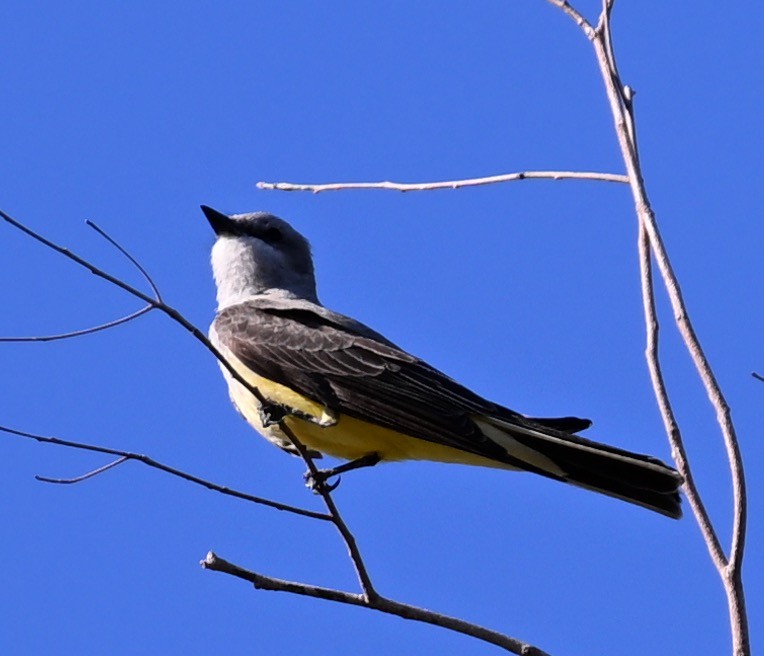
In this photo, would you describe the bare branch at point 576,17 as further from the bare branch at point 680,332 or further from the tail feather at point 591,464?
the tail feather at point 591,464

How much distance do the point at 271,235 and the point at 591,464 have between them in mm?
3741

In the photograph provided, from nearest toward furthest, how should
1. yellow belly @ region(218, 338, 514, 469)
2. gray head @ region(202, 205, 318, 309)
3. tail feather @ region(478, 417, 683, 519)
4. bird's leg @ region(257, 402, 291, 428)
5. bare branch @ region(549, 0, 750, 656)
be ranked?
bare branch @ region(549, 0, 750, 656) < tail feather @ region(478, 417, 683, 519) < bird's leg @ region(257, 402, 291, 428) < yellow belly @ region(218, 338, 514, 469) < gray head @ region(202, 205, 318, 309)

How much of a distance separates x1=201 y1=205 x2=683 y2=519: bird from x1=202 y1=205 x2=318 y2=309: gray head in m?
0.51

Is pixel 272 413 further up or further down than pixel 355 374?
further down

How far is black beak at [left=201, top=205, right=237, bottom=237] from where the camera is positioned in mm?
8531

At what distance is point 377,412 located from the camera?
6.16 m

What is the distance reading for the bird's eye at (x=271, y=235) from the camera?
8555 millimetres

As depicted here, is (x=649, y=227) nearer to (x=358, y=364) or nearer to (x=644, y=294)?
(x=644, y=294)

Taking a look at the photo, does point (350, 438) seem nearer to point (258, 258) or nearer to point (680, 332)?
point (258, 258)

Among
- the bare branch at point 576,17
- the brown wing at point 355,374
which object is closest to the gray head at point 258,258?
the brown wing at point 355,374

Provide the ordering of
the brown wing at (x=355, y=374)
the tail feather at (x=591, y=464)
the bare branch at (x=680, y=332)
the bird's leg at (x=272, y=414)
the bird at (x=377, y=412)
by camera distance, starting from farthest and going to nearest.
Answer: the brown wing at (x=355, y=374)
the bird's leg at (x=272, y=414)
the bird at (x=377, y=412)
the tail feather at (x=591, y=464)
the bare branch at (x=680, y=332)

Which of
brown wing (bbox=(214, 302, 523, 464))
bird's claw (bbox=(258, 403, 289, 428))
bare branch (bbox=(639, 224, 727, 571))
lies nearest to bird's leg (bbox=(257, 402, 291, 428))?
bird's claw (bbox=(258, 403, 289, 428))

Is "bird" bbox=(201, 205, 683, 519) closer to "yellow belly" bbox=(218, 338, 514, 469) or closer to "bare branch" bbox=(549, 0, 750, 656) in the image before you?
"yellow belly" bbox=(218, 338, 514, 469)

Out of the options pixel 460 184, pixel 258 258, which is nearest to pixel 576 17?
pixel 460 184
